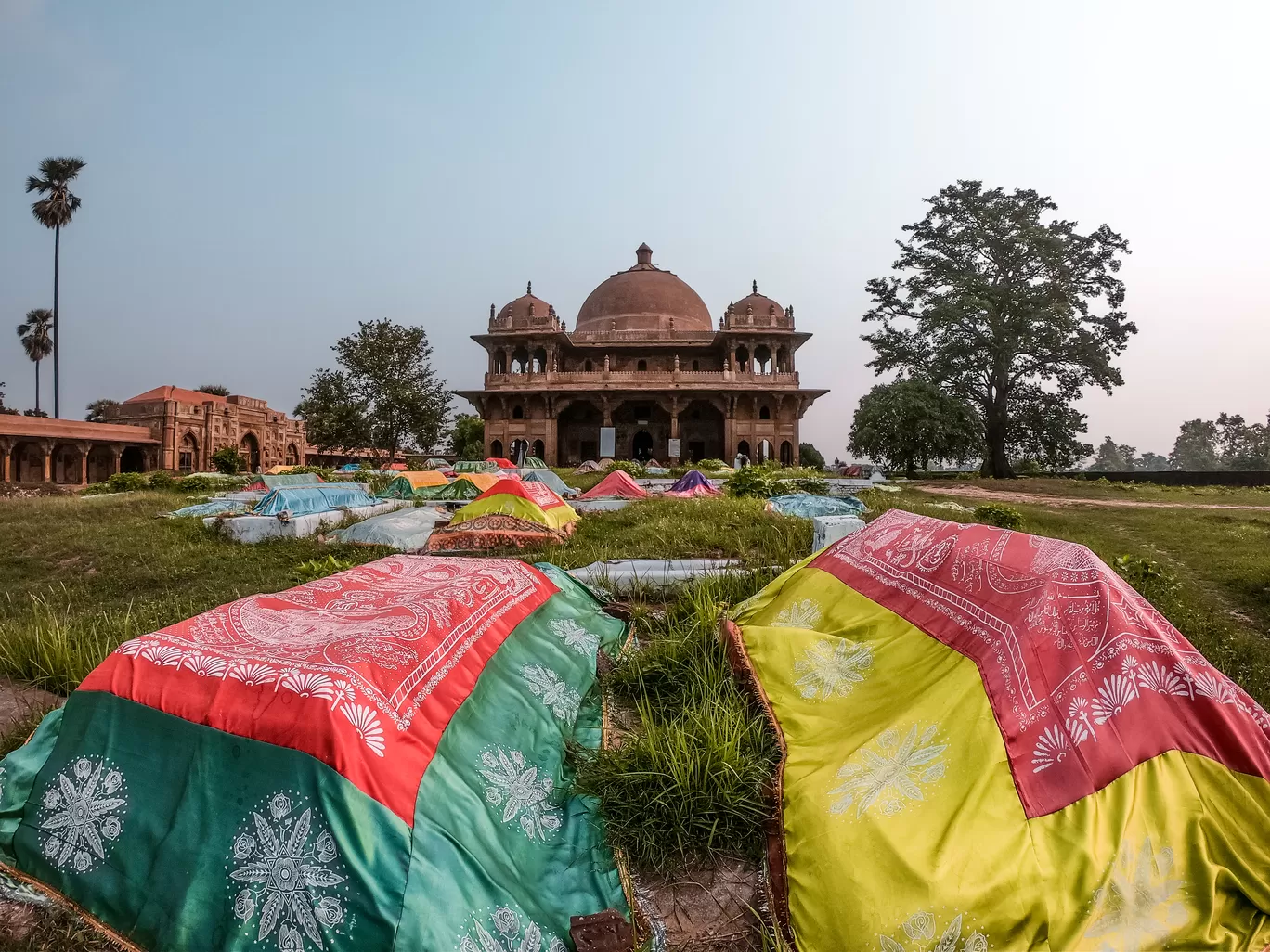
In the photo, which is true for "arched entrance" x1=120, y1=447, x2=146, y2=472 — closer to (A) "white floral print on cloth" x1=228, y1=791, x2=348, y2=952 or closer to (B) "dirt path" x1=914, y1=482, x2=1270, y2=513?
(B) "dirt path" x1=914, y1=482, x2=1270, y2=513

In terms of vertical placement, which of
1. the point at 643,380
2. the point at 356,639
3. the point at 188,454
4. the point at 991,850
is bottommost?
the point at 991,850

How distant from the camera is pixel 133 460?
112ft

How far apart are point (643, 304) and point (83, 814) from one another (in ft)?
105

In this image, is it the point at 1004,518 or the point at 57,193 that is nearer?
the point at 1004,518

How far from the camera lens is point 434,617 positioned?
256cm

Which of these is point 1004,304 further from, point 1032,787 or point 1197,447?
point 1197,447

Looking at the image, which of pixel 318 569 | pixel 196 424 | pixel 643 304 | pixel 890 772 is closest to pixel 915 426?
pixel 643 304

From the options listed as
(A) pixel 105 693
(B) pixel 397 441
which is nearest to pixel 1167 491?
(A) pixel 105 693

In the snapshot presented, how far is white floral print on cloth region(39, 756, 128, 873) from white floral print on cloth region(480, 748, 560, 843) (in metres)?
1.07

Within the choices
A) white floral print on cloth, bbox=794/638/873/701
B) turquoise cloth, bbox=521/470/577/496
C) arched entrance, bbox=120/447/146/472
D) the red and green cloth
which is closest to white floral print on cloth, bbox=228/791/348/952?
the red and green cloth

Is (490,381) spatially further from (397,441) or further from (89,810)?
(89,810)

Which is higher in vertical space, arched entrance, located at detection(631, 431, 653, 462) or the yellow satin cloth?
arched entrance, located at detection(631, 431, 653, 462)

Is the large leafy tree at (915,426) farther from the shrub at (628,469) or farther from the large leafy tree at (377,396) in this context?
the large leafy tree at (377,396)

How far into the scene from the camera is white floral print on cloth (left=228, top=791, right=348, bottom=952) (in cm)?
163
